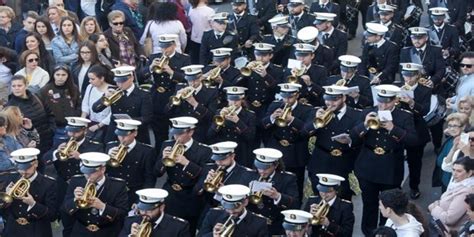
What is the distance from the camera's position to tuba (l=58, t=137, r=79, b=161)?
12.5 metres

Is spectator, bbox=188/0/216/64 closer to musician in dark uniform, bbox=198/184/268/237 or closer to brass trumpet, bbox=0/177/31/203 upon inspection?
brass trumpet, bbox=0/177/31/203

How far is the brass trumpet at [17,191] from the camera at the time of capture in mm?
11492

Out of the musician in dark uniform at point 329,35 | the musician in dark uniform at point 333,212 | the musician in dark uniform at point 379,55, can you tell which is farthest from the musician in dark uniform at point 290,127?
the musician in dark uniform at point 329,35

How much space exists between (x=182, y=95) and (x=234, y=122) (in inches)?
37.1

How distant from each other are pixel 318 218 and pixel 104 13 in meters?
8.47

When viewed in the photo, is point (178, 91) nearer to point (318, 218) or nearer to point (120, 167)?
point (120, 167)

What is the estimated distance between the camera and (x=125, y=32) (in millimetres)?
16219

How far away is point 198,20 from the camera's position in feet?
57.7

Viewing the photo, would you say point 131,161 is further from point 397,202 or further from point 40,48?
point 40,48

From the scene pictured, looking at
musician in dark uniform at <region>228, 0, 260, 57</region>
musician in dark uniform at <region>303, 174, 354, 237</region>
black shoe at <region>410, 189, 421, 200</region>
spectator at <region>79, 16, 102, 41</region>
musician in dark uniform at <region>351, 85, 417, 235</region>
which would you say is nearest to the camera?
musician in dark uniform at <region>303, 174, 354, 237</region>

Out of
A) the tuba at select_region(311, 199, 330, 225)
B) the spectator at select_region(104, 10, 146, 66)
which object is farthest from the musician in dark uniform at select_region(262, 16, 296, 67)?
the tuba at select_region(311, 199, 330, 225)

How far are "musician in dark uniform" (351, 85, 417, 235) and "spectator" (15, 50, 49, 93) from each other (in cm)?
417

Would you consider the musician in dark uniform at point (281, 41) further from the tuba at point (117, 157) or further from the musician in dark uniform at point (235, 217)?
the musician in dark uniform at point (235, 217)

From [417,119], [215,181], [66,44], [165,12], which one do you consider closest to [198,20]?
[165,12]
